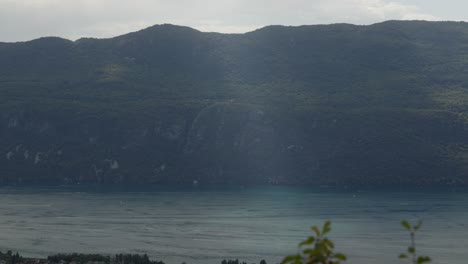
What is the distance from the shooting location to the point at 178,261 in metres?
94.7

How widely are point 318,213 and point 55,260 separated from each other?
71.7 metres

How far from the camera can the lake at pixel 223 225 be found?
103250mm

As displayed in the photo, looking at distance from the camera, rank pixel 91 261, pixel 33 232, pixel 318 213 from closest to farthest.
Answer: pixel 91 261 < pixel 33 232 < pixel 318 213

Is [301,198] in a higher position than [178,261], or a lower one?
higher

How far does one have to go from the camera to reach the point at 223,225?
132 m

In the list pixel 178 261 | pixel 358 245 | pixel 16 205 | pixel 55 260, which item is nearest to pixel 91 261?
pixel 55 260

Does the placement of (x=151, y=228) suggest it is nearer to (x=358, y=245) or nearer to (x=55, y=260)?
(x=358, y=245)

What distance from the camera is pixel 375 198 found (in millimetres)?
192750

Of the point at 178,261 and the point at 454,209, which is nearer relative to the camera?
the point at 178,261

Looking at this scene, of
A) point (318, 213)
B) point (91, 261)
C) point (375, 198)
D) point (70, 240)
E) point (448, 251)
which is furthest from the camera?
point (375, 198)

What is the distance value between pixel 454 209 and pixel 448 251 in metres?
57.7

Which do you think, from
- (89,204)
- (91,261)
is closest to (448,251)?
(91,261)

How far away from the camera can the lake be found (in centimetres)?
10325

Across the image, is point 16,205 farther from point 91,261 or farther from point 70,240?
point 91,261
